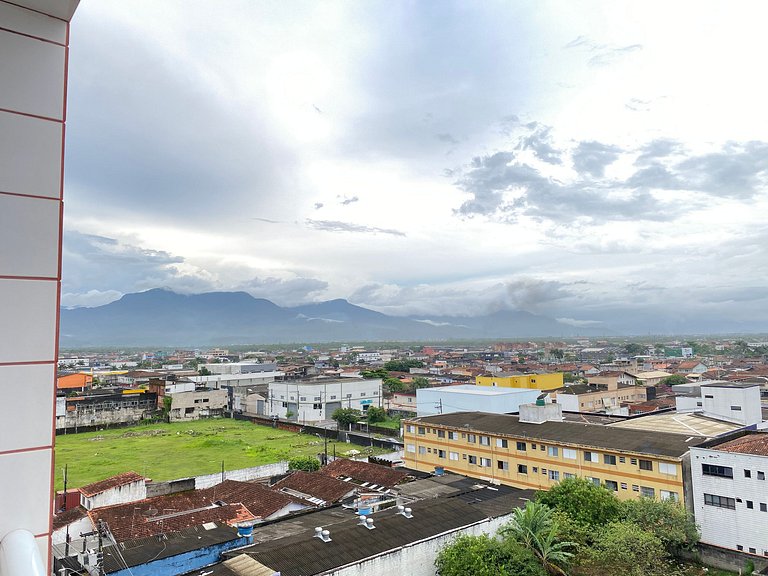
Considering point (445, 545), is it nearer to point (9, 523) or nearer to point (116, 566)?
point (116, 566)

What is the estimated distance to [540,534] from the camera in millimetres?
17812

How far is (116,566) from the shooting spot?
1644 centimetres

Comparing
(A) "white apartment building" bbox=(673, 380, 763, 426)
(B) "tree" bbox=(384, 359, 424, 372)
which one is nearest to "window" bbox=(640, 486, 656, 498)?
(A) "white apartment building" bbox=(673, 380, 763, 426)

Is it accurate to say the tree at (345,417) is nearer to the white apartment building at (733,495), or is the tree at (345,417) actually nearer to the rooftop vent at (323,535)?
the white apartment building at (733,495)

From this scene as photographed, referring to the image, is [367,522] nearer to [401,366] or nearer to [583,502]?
[583,502]

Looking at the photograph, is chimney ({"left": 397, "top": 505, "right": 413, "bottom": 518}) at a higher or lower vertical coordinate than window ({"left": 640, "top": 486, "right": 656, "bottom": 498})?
higher

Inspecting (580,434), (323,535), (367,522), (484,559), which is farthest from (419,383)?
(323,535)

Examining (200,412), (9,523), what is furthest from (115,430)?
(9,523)

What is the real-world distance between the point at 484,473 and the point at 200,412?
46068mm

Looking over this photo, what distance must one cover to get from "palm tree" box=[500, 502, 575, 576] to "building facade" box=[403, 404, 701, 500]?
8.97 meters

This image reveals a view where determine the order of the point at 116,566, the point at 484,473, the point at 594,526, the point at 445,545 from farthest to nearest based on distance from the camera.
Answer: the point at 484,473 < the point at 594,526 < the point at 445,545 < the point at 116,566

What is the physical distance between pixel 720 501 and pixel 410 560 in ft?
49.2

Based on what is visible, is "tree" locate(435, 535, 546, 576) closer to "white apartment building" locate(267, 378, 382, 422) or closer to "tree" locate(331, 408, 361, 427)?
"tree" locate(331, 408, 361, 427)

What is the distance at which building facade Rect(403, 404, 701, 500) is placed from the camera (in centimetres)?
2519
